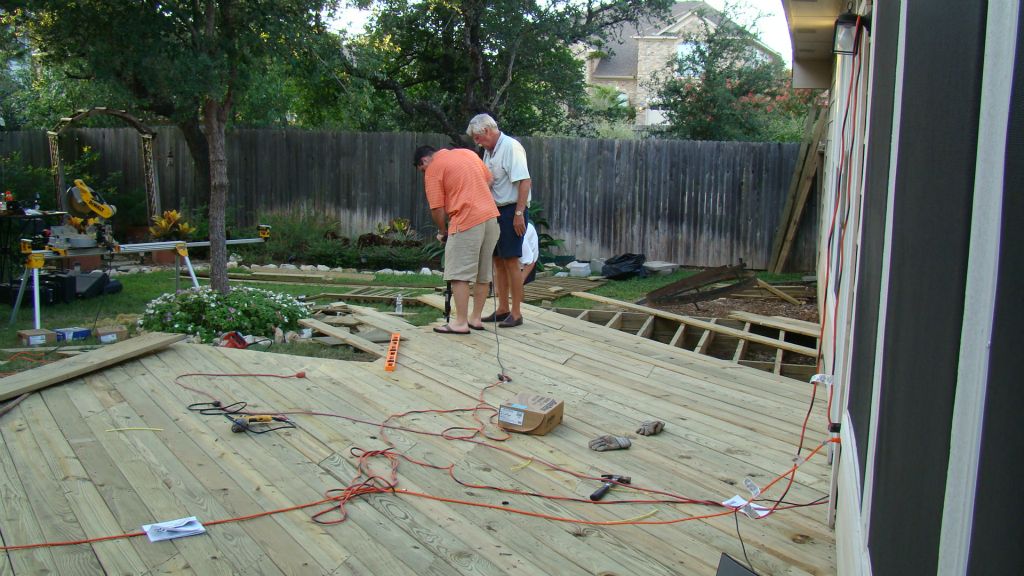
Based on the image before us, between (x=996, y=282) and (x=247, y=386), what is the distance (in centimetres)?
429

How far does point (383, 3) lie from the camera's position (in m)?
13.6

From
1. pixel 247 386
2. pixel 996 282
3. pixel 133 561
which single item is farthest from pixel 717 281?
pixel 996 282

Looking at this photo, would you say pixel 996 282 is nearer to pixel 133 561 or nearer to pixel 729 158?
pixel 133 561

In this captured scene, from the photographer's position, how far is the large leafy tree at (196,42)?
681 centimetres

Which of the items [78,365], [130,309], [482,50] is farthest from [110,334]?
[482,50]

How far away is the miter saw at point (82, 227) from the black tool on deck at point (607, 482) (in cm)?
586

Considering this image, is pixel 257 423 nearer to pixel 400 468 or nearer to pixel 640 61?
pixel 400 468

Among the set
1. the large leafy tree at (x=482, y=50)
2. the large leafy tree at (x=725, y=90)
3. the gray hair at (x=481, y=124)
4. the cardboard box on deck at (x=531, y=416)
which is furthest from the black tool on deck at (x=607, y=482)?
the large leafy tree at (x=725, y=90)

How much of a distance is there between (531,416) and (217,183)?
4507 millimetres

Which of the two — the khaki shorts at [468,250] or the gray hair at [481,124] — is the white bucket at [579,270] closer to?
the khaki shorts at [468,250]

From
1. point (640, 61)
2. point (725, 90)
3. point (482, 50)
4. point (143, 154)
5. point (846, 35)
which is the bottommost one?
point (143, 154)

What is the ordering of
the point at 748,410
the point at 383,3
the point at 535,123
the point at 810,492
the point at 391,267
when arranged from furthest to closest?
the point at 535,123, the point at 383,3, the point at 391,267, the point at 748,410, the point at 810,492

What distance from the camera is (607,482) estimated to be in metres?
3.30

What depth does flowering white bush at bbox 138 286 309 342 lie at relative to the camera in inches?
261
